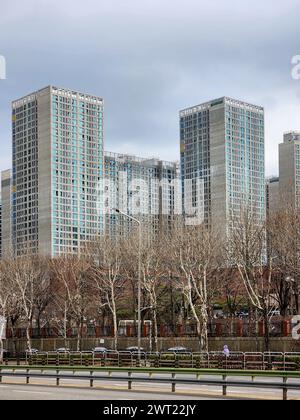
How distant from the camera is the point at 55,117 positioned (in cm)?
15150

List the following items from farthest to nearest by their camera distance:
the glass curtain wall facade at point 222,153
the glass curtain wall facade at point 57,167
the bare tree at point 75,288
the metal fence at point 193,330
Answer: the glass curtain wall facade at point 57,167 → the glass curtain wall facade at point 222,153 → the bare tree at point 75,288 → the metal fence at point 193,330

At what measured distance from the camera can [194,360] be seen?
4906cm

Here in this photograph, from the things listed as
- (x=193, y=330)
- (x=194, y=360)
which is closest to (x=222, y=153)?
(x=193, y=330)

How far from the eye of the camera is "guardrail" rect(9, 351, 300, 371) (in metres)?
45.9

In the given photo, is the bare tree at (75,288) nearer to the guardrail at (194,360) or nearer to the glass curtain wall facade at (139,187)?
the guardrail at (194,360)

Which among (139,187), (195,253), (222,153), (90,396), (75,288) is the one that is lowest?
(90,396)

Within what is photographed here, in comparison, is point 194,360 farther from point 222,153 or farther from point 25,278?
point 222,153

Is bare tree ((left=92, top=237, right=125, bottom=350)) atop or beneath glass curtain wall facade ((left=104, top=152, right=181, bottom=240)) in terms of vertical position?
beneath

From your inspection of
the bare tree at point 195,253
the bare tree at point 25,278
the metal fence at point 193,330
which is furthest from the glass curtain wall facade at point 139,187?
the bare tree at point 195,253

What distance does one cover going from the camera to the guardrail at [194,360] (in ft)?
A: 151

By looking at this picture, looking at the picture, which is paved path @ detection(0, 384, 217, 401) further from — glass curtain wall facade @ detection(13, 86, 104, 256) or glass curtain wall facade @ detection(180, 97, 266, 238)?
glass curtain wall facade @ detection(13, 86, 104, 256)

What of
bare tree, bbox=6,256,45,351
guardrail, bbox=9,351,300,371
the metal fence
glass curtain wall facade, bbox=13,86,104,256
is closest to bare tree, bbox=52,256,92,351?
bare tree, bbox=6,256,45,351

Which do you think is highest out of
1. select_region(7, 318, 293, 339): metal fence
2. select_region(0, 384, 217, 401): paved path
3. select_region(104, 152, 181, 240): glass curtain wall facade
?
select_region(104, 152, 181, 240): glass curtain wall facade
